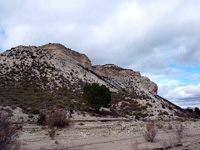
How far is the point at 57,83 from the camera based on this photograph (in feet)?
130

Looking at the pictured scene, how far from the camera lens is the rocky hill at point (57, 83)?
27906 mm

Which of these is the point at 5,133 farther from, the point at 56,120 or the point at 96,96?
the point at 96,96

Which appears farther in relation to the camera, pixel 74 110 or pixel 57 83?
pixel 57 83

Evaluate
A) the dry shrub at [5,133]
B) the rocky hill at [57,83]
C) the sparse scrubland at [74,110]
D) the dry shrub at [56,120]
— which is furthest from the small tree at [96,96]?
the dry shrub at [5,133]

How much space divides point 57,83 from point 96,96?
42.7 feet

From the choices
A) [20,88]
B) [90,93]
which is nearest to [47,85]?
[20,88]

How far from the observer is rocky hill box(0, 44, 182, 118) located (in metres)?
27.9

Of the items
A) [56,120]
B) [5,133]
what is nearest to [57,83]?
[56,120]

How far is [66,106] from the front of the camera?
26516mm

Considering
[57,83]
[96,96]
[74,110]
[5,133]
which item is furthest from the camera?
[57,83]

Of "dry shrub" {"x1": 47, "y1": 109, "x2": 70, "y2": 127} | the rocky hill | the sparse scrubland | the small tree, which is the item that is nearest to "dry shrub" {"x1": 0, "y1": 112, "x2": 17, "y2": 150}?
the sparse scrubland

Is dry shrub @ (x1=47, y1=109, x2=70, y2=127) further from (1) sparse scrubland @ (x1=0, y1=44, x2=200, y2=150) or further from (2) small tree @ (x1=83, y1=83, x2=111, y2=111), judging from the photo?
(2) small tree @ (x1=83, y1=83, x2=111, y2=111)

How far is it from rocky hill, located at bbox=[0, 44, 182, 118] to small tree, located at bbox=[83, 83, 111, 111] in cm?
128

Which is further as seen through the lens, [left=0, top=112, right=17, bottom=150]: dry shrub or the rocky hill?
the rocky hill
